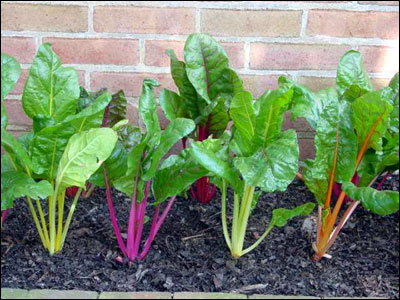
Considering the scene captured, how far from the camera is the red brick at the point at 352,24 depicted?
223cm

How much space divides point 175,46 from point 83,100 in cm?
49

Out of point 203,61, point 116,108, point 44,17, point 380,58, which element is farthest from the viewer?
point 380,58

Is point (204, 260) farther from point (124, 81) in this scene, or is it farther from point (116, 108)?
point (124, 81)

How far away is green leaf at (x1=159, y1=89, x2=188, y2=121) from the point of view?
1.92m

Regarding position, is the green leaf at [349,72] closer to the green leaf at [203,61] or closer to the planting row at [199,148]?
the planting row at [199,148]

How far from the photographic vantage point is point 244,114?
1.62 metres

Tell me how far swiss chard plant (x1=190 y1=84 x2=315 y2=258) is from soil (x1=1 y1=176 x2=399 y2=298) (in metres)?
0.19

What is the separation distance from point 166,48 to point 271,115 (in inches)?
32.9

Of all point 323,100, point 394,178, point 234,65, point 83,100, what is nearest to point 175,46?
point 234,65

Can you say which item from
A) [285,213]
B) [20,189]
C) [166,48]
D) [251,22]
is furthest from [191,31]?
[20,189]

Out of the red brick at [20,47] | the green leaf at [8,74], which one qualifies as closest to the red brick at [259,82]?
the red brick at [20,47]

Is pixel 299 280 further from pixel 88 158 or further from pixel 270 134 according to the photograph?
pixel 88 158

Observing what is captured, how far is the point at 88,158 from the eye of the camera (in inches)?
59.6

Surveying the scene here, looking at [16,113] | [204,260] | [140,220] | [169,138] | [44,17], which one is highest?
[44,17]
